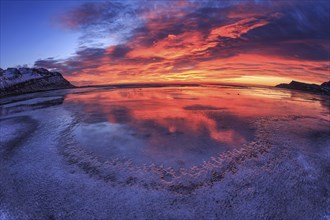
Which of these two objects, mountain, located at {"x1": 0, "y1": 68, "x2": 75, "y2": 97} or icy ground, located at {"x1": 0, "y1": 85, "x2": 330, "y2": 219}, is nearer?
icy ground, located at {"x1": 0, "y1": 85, "x2": 330, "y2": 219}

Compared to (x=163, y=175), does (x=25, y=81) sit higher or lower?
higher

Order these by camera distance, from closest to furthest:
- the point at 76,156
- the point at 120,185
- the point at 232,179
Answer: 1. the point at 120,185
2. the point at 232,179
3. the point at 76,156

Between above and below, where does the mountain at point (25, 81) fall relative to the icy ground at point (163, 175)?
above

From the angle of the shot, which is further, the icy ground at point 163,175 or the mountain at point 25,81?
the mountain at point 25,81

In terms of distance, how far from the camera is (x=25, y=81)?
45.1 meters

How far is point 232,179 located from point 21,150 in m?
5.34

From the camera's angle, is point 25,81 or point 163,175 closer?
point 163,175

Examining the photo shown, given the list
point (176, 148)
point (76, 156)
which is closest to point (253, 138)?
point (176, 148)

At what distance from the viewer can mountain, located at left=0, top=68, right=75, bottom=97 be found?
37.1 m

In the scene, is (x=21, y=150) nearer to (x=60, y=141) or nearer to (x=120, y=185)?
(x=60, y=141)

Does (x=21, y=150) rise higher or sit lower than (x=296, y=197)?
higher

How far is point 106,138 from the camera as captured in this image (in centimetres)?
608

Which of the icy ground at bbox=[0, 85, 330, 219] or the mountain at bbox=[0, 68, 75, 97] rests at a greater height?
the mountain at bbox=[0, 68, 75, 97]

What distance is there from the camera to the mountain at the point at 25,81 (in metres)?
37.1
